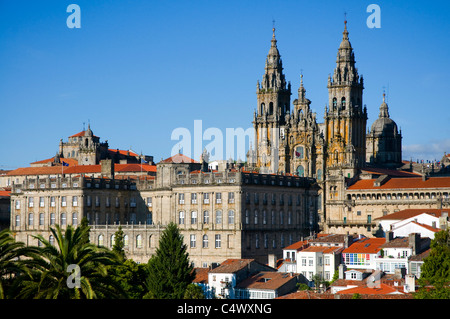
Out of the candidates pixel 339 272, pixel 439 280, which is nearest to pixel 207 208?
pixel 339 272

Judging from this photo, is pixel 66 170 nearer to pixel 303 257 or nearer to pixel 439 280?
pixel 303 257

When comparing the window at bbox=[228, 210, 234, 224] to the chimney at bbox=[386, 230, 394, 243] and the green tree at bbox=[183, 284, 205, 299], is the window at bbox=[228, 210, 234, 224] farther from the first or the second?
the green tree at bbox=[183, 284, 205, 299]

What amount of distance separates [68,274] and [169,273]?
115 ft

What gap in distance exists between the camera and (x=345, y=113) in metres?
154

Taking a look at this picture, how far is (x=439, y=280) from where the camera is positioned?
217 feet

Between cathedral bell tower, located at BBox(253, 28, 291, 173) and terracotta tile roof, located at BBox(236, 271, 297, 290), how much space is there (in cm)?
7517

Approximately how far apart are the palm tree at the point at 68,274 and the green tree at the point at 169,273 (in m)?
31.3

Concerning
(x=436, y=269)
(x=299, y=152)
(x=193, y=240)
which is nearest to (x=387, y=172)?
(x=299, y=152)

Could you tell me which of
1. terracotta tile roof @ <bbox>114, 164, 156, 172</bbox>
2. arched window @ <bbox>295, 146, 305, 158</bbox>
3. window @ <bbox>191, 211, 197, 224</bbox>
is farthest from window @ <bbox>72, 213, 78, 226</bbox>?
arched window @ <bbox>295, 146, 305, 158</bbox>

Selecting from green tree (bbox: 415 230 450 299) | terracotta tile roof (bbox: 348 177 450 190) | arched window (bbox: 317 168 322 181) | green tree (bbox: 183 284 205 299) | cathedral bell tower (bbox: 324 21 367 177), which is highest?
cathedral bell tower (bbox: 324 21 367 177)

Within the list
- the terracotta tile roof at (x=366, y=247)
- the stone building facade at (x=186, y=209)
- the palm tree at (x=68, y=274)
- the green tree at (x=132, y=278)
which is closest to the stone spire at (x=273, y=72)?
the stone building facade at (x=186, y=209)

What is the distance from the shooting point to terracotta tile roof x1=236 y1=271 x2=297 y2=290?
7750cm

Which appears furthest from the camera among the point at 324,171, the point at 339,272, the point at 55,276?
the point at 324,171

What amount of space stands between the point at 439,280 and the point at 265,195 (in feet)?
142
